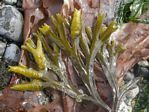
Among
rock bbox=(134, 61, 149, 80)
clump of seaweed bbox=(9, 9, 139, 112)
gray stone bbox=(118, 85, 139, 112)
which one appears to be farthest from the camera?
rock bbox=(134, 61, 149, 80)

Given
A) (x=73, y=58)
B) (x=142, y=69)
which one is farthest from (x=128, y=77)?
(x=73, y=58)

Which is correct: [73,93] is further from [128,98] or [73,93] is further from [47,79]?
[128,98]

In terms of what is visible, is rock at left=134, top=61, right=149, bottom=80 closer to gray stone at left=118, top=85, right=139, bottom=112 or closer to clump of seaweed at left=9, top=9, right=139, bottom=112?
gray stone at left=118, top=85, right=139, bottom=112

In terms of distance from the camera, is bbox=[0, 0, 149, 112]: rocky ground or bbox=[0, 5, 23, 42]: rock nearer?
bbox=[0, 0, 149, 112]: rocky ground

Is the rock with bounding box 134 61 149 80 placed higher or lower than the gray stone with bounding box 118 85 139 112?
higher

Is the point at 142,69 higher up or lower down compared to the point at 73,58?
lower down

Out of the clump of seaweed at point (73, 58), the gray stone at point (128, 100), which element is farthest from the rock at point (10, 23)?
the gray stone at point (128, 100)

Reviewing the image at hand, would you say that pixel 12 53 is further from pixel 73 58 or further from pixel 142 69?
pixel 142 69

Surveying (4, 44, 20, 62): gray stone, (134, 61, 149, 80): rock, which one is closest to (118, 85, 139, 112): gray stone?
(134, 61, 149, 80): rock
